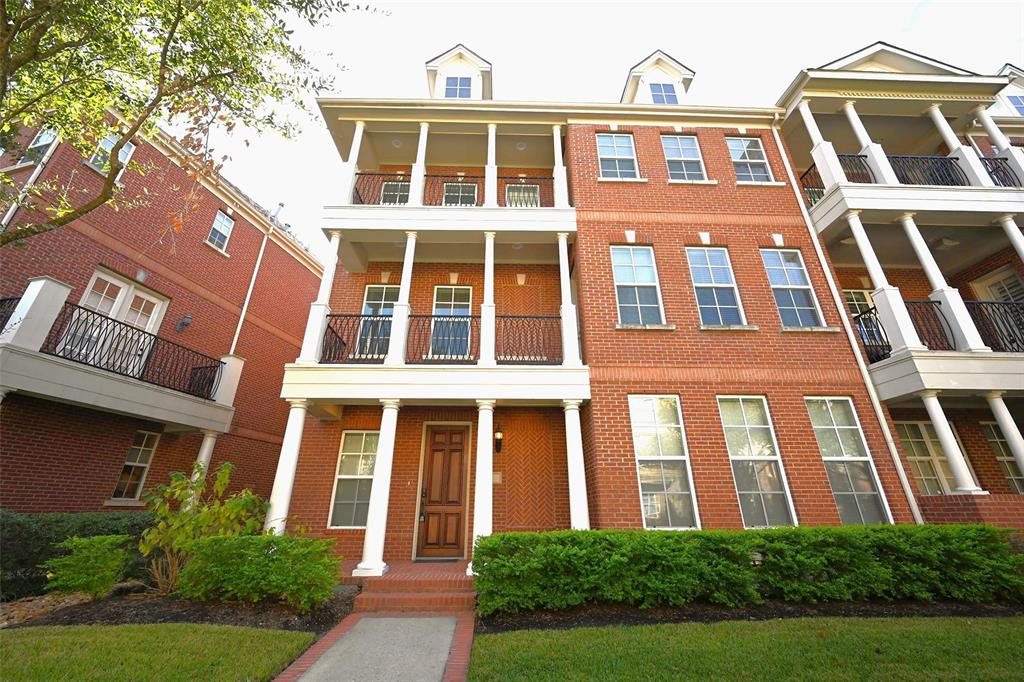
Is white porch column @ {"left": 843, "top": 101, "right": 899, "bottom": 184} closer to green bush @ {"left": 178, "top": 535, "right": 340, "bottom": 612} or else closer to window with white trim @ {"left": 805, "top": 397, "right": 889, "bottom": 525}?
window with white trim @ {"left": 805, "top": 397, "right": 889, "bottom": 525}

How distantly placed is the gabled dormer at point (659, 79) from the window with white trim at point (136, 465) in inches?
608

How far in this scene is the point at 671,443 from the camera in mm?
7441

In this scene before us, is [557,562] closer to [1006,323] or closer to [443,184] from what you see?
[443,184]

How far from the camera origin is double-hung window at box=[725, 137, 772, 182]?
9.88m

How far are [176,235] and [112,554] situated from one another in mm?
8566

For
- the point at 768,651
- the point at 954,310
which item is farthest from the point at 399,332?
the point at 954,310

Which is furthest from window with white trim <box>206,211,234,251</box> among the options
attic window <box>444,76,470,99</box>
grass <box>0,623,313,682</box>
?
grass <box>0,623,313,682</box>

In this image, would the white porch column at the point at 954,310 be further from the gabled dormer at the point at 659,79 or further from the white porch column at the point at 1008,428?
the gabled dormer at the point at 659,79

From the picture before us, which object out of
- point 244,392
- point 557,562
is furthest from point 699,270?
point 244,392

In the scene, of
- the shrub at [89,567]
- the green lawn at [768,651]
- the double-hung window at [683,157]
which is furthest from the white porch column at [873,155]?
the shrub at [89,567]

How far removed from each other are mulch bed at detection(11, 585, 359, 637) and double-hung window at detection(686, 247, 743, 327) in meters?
8.27

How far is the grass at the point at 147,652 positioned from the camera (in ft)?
12.1

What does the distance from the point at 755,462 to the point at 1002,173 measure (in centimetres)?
982

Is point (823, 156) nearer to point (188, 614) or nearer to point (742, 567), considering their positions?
point (742, 567)
